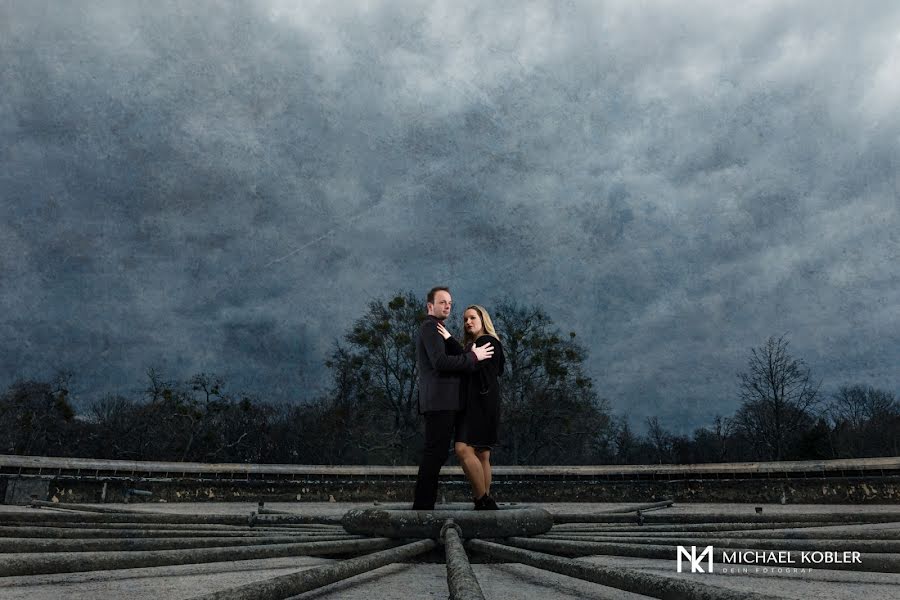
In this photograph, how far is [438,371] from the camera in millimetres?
3949

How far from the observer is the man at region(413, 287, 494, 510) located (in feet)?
12.6

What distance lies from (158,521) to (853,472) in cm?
867

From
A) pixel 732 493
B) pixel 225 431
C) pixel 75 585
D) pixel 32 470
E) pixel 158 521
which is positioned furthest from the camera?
pixel 225 431

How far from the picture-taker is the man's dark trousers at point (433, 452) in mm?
3807

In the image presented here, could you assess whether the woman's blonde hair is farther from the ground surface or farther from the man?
the ground surface

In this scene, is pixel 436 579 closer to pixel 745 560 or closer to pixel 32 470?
pixel 745 560

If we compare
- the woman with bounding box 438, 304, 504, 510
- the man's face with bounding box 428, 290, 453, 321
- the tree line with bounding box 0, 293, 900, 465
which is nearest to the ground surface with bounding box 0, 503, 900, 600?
the woman with bounding box 438, 304, 504, 510

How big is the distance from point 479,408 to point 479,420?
0.09 meters

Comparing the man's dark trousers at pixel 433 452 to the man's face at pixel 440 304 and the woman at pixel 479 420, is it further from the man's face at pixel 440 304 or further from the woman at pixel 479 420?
the man's face at pixel 440 304

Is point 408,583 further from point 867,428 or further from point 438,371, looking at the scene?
point 867,428

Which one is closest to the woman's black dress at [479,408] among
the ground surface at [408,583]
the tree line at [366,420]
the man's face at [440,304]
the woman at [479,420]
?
the woman at [479,420]

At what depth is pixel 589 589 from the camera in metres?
2.26

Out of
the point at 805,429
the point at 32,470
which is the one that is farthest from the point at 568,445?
the point at 32,470

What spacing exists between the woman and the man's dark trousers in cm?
18
